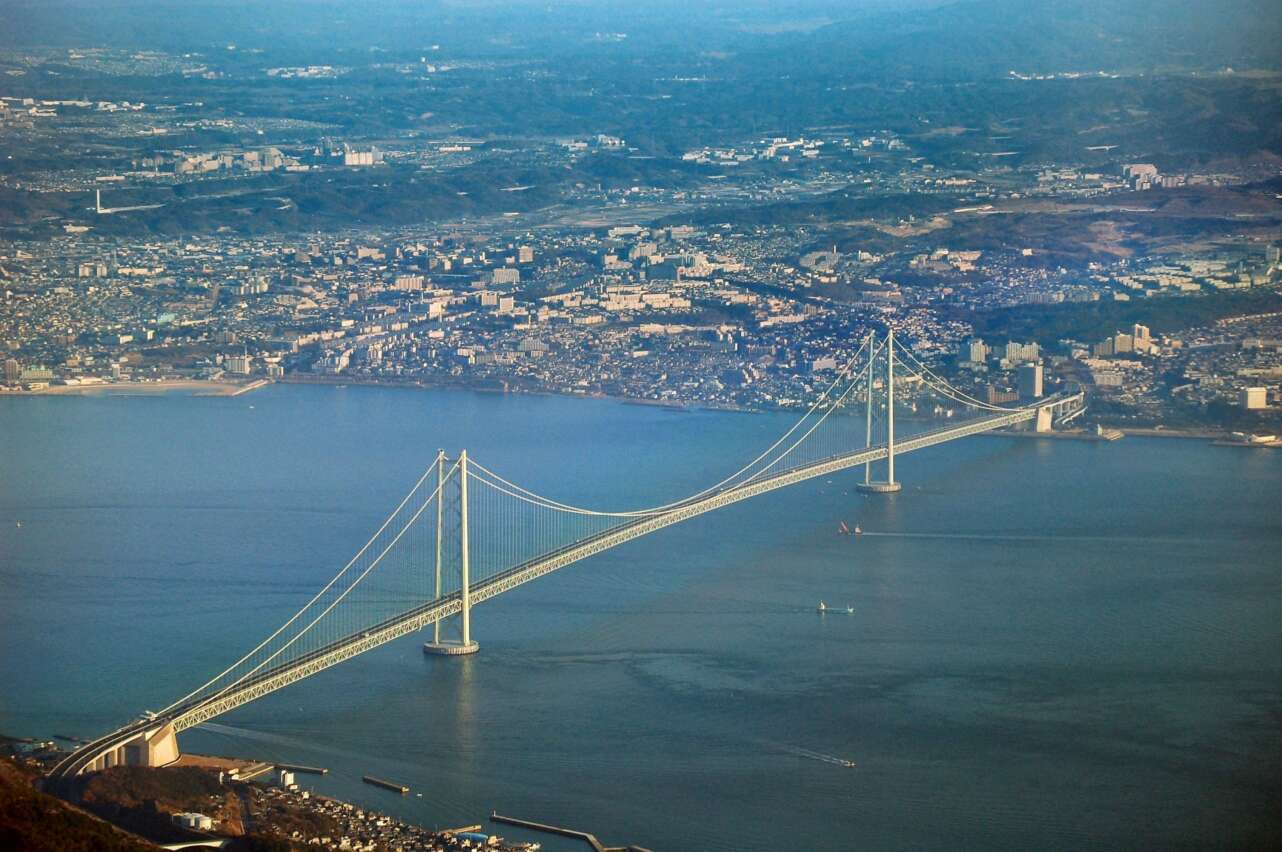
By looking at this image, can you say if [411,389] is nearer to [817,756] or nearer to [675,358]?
[675,358]

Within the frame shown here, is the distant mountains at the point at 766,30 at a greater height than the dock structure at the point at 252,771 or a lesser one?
greater

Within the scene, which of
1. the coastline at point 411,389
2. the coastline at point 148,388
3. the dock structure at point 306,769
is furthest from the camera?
the coastline at point 148,388

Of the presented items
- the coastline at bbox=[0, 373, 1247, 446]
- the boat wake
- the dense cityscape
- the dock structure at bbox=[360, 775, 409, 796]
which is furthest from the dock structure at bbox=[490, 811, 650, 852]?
the coastline at bbox=[0, 373, 1247, 446]

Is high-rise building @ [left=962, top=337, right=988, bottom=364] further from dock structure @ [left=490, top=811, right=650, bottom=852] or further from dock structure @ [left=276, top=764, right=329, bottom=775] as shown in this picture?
dock structure @ [left=490, top=811, right=650, bottom=852]

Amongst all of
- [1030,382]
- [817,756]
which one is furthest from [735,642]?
[1030,382]

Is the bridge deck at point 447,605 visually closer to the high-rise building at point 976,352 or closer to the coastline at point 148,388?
the high-rise building at point 976,352

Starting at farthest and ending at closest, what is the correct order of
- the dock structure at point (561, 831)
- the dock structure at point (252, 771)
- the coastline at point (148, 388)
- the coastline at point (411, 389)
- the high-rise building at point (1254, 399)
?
the coastline at point (148, 388) → the high-rise building at point (1254, 399) → the coastline at point (411, 389) → the dock structure at point (252, 771) → the dock structure at point (561, 831)

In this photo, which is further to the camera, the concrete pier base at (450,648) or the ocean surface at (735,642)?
the concrete pier base at (450,648)

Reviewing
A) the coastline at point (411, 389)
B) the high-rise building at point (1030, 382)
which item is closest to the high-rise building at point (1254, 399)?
the coastline at point (411, 389)
